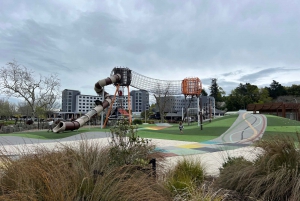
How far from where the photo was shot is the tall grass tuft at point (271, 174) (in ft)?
10.0

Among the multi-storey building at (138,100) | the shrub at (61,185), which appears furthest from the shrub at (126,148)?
the multi-storey building at (138,100)

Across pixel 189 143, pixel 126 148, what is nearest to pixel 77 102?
pixel 189 143

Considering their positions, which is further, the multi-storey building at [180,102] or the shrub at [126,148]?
the multi-storey building at [180,102]

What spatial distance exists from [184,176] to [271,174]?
1.35 metres

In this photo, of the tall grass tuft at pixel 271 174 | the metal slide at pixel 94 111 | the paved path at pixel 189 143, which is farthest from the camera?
the metal slide at pixel 94 111

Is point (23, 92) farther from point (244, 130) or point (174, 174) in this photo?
point (174, 174)

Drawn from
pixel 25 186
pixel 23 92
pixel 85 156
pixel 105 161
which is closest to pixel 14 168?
pixel 25 186

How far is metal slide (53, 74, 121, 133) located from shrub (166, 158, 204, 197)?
16.6 metres

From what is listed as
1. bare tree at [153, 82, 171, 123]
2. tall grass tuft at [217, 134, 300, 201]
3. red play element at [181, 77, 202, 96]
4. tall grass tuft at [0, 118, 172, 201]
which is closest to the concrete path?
tall grass tuft at [217, 134, 300, 201]

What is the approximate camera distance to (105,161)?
322cm

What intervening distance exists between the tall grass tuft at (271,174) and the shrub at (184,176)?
52 cm

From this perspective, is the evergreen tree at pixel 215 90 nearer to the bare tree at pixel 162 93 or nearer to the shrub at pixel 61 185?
the bare tree at pixel 162 93

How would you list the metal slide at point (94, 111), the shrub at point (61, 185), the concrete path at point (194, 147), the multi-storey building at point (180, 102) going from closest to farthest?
the shrub at point (61, 185) < the concrete path at point (194, 147) < the metal slide at point (94, 111) < the multi-storey building at point (180, 102)

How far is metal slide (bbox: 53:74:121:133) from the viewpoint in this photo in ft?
63.2
